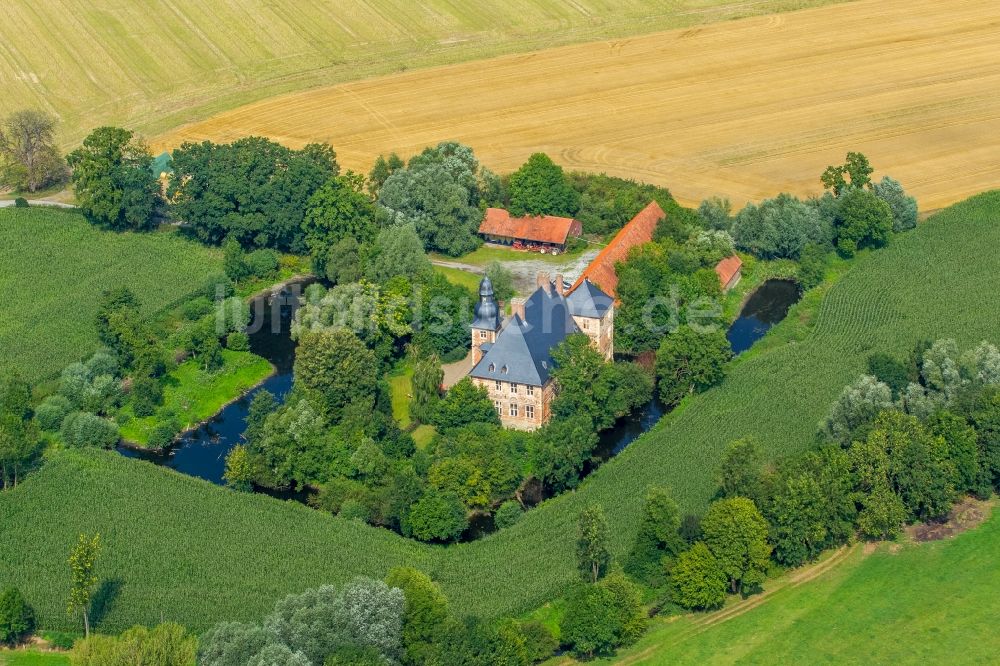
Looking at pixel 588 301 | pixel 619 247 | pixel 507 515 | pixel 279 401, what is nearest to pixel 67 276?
pixel 279 401

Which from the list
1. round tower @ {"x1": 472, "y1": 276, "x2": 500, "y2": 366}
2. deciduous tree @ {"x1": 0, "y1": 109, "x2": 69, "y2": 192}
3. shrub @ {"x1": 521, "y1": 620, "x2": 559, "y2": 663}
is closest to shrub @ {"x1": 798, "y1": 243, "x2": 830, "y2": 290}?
round tower @ {"x1": 472, "y1": 276, "x2": 500, "y2": 366}

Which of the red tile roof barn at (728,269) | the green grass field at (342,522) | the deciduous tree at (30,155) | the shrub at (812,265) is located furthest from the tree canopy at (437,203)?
the deciduous tree at (30,155)

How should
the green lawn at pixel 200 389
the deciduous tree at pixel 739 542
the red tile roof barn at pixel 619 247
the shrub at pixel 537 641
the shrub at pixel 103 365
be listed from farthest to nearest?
1. the red tile roof barn at pixel 619 247
2. the shrub at pixel 103 365
3. the green lawn at pixel 200 389
4. the deciduous tree at pixel 739 542
5. the shrub at pixel 537 641

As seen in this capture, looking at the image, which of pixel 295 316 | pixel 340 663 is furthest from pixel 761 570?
pixel 295 316

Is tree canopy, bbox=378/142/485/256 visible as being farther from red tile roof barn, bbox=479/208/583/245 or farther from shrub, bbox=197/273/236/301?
shrub, bbox=197/273/236/301

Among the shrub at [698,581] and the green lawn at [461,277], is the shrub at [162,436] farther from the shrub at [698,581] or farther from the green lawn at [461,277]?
the shrub at [698,581]

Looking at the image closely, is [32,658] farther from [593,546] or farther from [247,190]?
[247,190]
